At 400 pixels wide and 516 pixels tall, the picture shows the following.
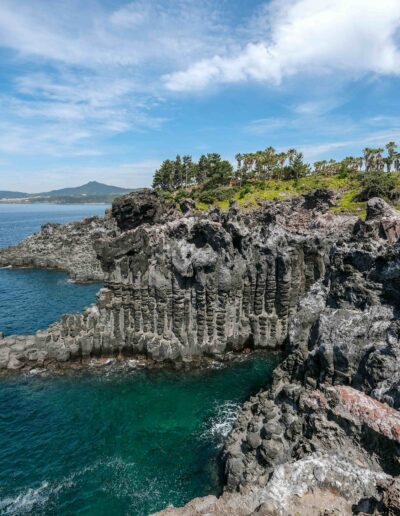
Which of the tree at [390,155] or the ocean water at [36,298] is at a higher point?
the tree at [390,155]

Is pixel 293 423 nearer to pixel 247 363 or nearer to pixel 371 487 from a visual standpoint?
pixel 371 487

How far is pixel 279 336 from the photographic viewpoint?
4178 centimetres

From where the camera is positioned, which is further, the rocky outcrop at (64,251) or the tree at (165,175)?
the tree at (165,175)

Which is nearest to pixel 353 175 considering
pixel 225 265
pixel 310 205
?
pixel 310 205

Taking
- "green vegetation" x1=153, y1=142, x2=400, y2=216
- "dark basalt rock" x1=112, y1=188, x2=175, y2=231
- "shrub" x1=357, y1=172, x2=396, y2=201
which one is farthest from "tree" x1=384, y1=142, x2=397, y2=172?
"dark basalt rock" x1=112, y1=188, x2=175, y2=231

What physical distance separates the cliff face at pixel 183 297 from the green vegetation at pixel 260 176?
58.9 m

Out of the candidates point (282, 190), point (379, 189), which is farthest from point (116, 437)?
point (282, 190)

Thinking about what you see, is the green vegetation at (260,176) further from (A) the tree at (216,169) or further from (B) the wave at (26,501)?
(B) the wave at (26,501)

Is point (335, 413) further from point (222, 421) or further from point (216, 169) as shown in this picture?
point (216, 169)

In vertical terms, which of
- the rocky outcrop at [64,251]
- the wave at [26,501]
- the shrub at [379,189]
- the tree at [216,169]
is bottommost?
the wave at [26,501]

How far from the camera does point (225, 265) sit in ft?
130

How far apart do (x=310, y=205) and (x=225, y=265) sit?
2176 inches

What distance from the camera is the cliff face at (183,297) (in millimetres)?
39188

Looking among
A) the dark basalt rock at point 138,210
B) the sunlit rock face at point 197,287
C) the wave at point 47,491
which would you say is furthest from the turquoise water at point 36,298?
the wave at point 47,491
